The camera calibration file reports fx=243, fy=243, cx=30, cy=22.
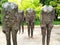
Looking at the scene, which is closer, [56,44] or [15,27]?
[15,27]

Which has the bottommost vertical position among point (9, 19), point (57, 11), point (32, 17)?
point (57, 11)

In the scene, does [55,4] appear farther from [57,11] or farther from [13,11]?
[13,11]

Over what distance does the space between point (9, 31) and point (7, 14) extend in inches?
25.0

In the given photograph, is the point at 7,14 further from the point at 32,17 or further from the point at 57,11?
the point at 57,11

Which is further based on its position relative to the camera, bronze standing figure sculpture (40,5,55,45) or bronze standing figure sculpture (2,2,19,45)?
bronze standing figure sculpture (40,5,55,45)

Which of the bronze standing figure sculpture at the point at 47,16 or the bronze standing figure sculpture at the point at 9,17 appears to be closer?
the bronze standing figure sculpture at the point at 9,17

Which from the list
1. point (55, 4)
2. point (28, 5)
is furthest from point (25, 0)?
point (55, 4)

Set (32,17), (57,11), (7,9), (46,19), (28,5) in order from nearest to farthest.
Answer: (7,9)
(46,19)
(32,17)
(28,5)
(57,11)

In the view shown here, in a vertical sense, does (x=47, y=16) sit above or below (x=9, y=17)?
below

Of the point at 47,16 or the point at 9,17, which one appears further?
the point at 47,16

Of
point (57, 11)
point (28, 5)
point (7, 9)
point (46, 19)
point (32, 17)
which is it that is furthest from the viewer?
point (57, 11)

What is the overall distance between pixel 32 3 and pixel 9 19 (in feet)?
84.1

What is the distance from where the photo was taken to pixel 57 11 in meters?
36.2

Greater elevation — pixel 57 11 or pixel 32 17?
pixel 32 17
